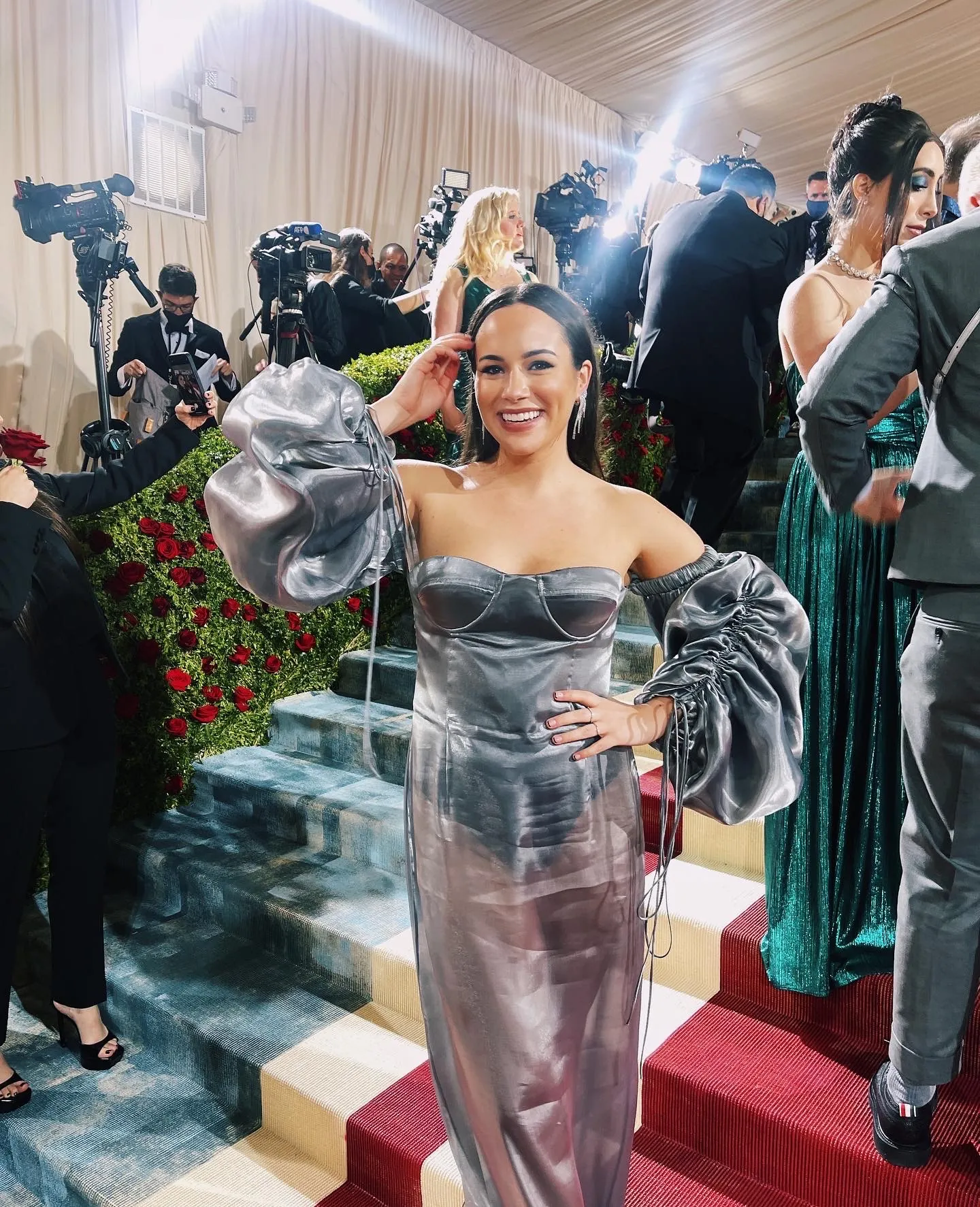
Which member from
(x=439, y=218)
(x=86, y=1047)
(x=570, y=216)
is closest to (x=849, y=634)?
(x=86, y=1047)

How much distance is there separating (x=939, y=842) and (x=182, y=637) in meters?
2.70

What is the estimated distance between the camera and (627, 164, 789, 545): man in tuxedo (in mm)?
2947

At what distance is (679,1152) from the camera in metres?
2.16

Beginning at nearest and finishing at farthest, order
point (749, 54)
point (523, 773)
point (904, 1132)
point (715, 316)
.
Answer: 1. point (523, 773)
2. point (904, 1132)
3. point (715, 316)
4. point (749, 54)

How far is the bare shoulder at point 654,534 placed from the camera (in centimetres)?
145

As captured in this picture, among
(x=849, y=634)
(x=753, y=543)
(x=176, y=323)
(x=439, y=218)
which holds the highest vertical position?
(x=439, y=218)

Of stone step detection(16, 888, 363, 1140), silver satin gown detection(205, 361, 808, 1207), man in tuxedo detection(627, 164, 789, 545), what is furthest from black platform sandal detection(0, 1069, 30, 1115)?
man in tuxedo detection(627, 164, 789, 545)

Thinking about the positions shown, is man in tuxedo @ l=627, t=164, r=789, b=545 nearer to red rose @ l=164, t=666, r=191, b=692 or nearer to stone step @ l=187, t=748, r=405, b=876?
stone step @ l=187, t=748, r=405, b=876

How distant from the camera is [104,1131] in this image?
97.1 inches

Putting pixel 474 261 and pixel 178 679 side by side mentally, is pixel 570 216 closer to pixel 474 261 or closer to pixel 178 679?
pixel 474 261

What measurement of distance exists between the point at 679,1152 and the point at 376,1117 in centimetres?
70

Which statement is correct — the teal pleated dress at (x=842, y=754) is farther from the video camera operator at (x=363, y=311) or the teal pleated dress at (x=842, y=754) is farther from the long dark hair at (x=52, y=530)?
the video camera operator at (x=363, y=311)

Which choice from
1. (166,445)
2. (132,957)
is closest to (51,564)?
(166,445)

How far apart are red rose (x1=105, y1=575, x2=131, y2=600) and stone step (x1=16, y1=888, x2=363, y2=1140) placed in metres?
1.10
